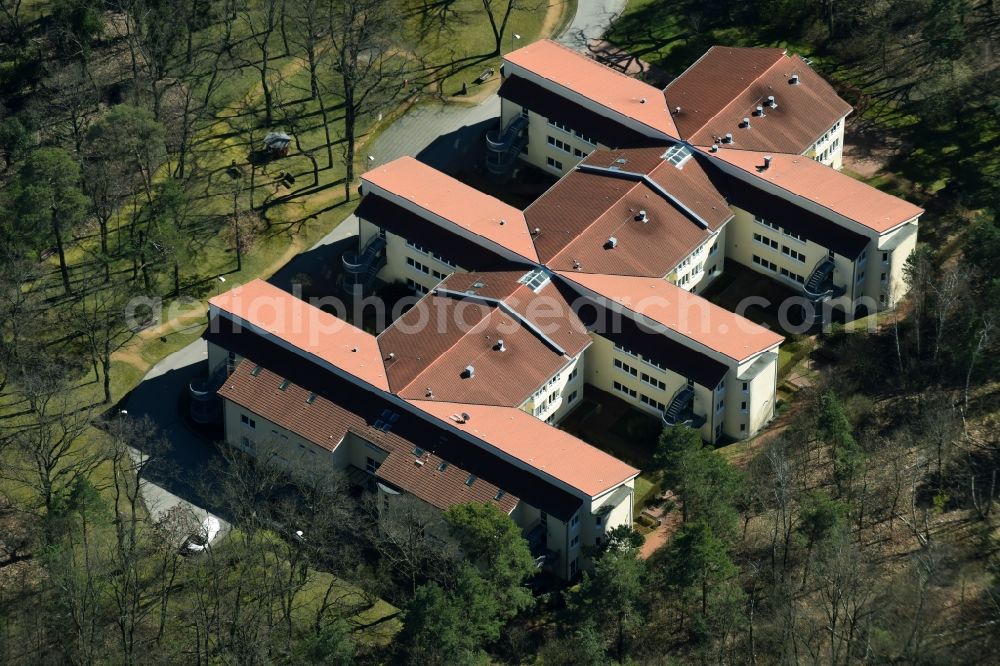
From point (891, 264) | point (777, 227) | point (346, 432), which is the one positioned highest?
point (777, 227)

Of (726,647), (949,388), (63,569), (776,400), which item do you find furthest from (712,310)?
(63,569)

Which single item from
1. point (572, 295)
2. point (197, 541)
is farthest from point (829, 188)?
point (197, 541)

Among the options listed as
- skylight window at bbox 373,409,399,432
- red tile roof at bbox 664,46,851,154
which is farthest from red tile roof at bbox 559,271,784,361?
skylight window at bbox 373,409,399,432

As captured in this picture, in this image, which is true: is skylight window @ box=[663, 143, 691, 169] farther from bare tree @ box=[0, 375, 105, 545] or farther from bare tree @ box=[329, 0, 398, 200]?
bare tree @ box=[0, 375, 105, 545]

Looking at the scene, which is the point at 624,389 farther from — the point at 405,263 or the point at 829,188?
the point at 829,188

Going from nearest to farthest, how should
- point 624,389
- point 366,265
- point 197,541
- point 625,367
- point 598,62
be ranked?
point 197,541, point 625,367, point 624,389, point 366,265, point 598,62

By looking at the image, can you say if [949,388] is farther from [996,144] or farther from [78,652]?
[78,652]

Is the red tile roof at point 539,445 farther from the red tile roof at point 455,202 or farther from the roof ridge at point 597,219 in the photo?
the red tile roof at point 455,202
